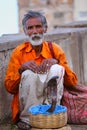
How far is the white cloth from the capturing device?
14.2ft

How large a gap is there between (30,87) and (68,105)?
489 millimetres

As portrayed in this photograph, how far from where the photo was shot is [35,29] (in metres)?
4.43

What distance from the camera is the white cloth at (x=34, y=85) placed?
14.2 ft

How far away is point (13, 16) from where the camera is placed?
39.1ft

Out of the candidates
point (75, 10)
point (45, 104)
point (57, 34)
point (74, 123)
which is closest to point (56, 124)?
point (45, 104)

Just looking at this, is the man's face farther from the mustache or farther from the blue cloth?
the blue cloth

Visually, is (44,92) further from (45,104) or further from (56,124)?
(56,124)

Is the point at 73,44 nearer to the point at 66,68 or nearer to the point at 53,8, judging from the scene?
the point at 66,68

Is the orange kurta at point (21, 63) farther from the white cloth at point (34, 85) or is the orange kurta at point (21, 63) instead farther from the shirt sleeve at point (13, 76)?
the white cloth at point (34, 85)

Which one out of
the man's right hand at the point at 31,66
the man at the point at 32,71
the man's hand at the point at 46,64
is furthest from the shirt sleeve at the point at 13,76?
the man's hand at the point at 46,64

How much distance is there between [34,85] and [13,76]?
0.22 metres

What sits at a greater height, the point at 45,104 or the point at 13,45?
the point at 13,45

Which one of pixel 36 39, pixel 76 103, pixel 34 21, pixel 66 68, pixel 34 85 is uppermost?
pixel 34 21

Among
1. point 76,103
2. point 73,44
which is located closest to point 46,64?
point 76,103
